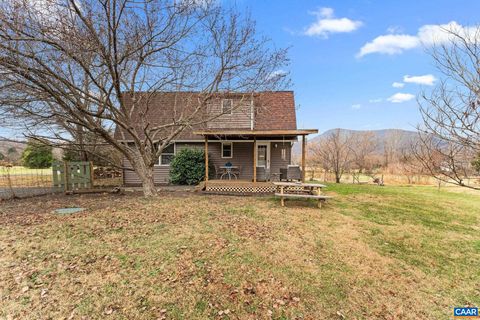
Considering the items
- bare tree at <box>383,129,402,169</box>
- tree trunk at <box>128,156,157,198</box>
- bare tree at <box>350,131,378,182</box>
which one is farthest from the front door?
bare tree at <box>383,129,402,169</box>

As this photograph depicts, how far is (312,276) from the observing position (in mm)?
3580

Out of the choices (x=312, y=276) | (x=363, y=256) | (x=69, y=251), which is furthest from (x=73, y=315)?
(x=363, y=256)

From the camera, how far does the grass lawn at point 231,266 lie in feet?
9.62

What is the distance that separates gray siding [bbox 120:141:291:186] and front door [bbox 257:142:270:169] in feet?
0.80

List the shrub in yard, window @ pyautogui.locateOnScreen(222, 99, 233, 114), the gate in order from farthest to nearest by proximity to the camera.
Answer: the shrub in yard → the gate → window @ pyautogui.locateOnScreen(222, 99, 233, 114)

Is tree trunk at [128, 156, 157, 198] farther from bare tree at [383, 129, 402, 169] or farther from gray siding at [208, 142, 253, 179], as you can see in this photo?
bare tree at [383, 129, 402, 169]

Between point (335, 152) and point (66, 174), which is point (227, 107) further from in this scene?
point (335, 152)

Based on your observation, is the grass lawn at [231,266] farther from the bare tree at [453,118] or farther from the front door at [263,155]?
the front door at [263,155]

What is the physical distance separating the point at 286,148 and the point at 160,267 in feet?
36.5

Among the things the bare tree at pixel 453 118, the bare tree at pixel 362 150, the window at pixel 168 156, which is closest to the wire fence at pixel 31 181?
the window at pixel 168 156

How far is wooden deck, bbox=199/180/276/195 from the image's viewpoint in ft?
34.4

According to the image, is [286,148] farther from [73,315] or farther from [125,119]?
[73,315]

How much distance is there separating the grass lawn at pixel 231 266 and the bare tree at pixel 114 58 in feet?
11.1

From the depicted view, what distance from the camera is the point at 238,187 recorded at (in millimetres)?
10586
